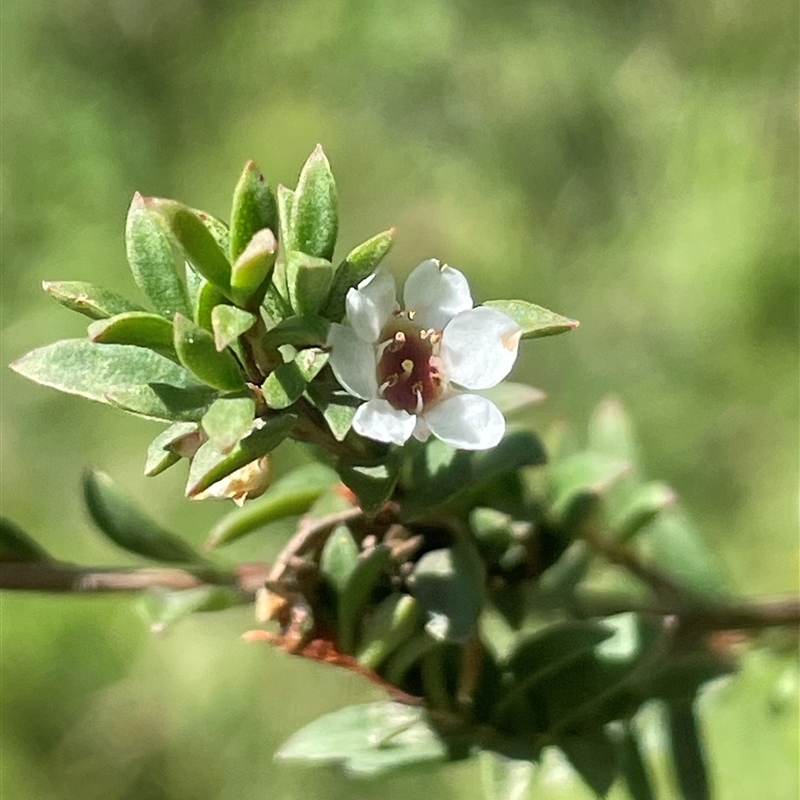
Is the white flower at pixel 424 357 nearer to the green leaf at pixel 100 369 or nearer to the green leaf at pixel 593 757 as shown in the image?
the green leaf at pixel 100 369

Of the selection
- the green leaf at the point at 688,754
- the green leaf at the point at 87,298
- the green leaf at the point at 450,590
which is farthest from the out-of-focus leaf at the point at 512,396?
the green leaf at the point at 688,754

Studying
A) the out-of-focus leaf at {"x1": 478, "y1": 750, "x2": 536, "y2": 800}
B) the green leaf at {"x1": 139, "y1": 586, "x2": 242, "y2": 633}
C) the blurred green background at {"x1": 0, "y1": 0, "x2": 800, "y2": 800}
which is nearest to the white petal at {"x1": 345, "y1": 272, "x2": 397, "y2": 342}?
the green leaf at {"x1": 139, "y1": 586, "x2": 242, "y2": 633}

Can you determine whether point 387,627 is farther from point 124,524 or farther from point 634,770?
point 634,770

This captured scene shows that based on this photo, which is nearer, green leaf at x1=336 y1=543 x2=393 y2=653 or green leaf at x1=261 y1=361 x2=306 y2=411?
green leaf at x1=261 y1=361 x2=306 y2=411

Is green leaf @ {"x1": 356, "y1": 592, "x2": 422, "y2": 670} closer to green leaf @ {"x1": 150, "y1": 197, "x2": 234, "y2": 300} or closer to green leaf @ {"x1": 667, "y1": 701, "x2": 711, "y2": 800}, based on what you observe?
green leaf @ {"x1": 150, "y1": 197, "x2": 234, "y2": 300}

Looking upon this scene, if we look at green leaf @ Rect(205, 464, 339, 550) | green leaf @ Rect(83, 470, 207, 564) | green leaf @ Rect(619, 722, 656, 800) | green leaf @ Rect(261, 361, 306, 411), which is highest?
green leaf @ Rect(261, 361, 306, 411)

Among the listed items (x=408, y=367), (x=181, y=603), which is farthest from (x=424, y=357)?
(x=181, y=603)

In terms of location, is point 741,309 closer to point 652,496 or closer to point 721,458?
point 721,458
